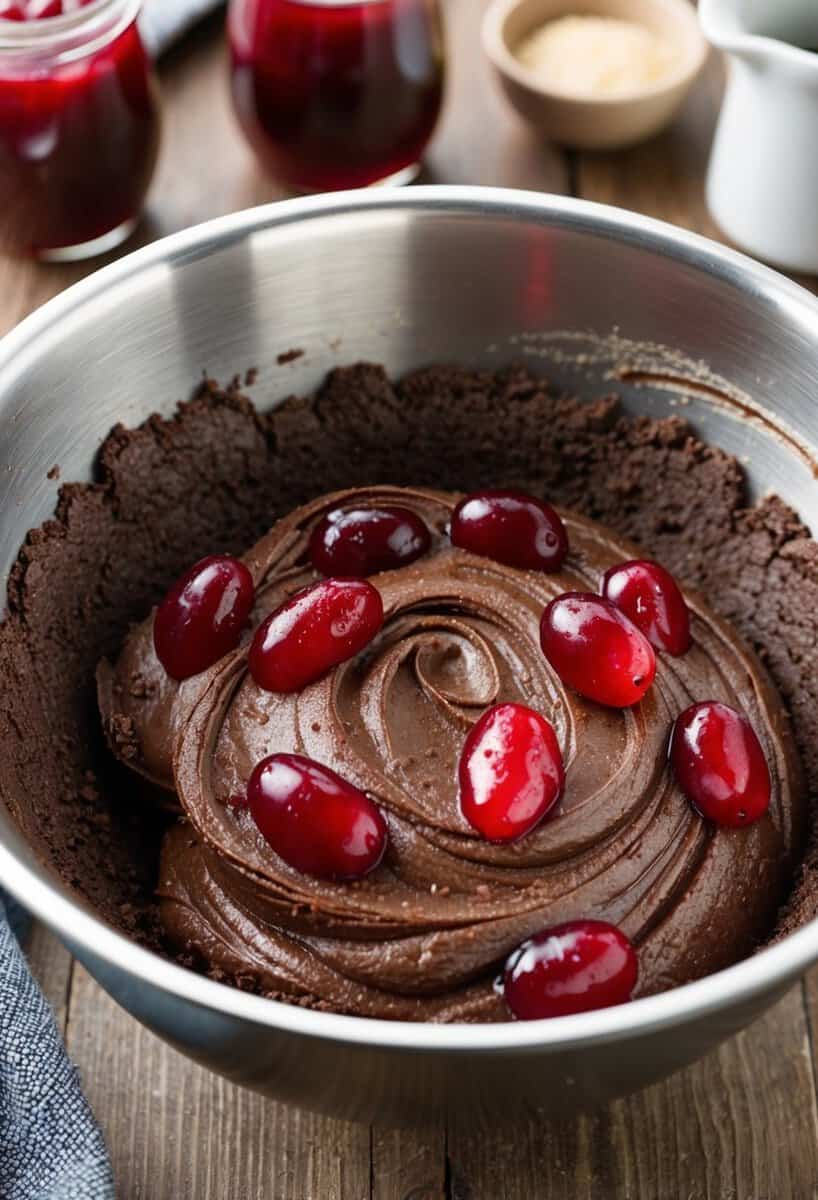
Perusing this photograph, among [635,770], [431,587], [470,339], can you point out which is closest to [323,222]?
[470,339]

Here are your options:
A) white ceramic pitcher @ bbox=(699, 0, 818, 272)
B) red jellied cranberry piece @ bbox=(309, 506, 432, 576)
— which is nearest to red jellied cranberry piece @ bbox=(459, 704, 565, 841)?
red jellied cranberry piece @ bbox=(309, 506, 432, 576)

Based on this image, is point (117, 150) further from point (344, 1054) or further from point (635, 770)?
point (344, 1054)

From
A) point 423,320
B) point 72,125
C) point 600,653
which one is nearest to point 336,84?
point 72,125

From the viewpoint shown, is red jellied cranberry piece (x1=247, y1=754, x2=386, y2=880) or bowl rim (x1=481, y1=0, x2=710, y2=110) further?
bowl rim (x1=481, y1=0, x2=710, y2=110)

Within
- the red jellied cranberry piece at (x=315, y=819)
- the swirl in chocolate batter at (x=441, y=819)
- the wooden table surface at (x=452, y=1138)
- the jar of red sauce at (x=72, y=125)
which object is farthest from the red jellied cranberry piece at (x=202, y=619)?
the jar of red sauce at (x=72, y=125)

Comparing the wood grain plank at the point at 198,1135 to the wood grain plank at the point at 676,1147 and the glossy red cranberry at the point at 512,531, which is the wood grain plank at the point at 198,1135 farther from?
the glossy red cranberry at the point at 512,531

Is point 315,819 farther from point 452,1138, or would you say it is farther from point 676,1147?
point 676,1147

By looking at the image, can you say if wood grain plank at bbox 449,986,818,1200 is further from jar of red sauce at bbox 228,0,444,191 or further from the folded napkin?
jar of red sauce at bbox 228,0,444,191
